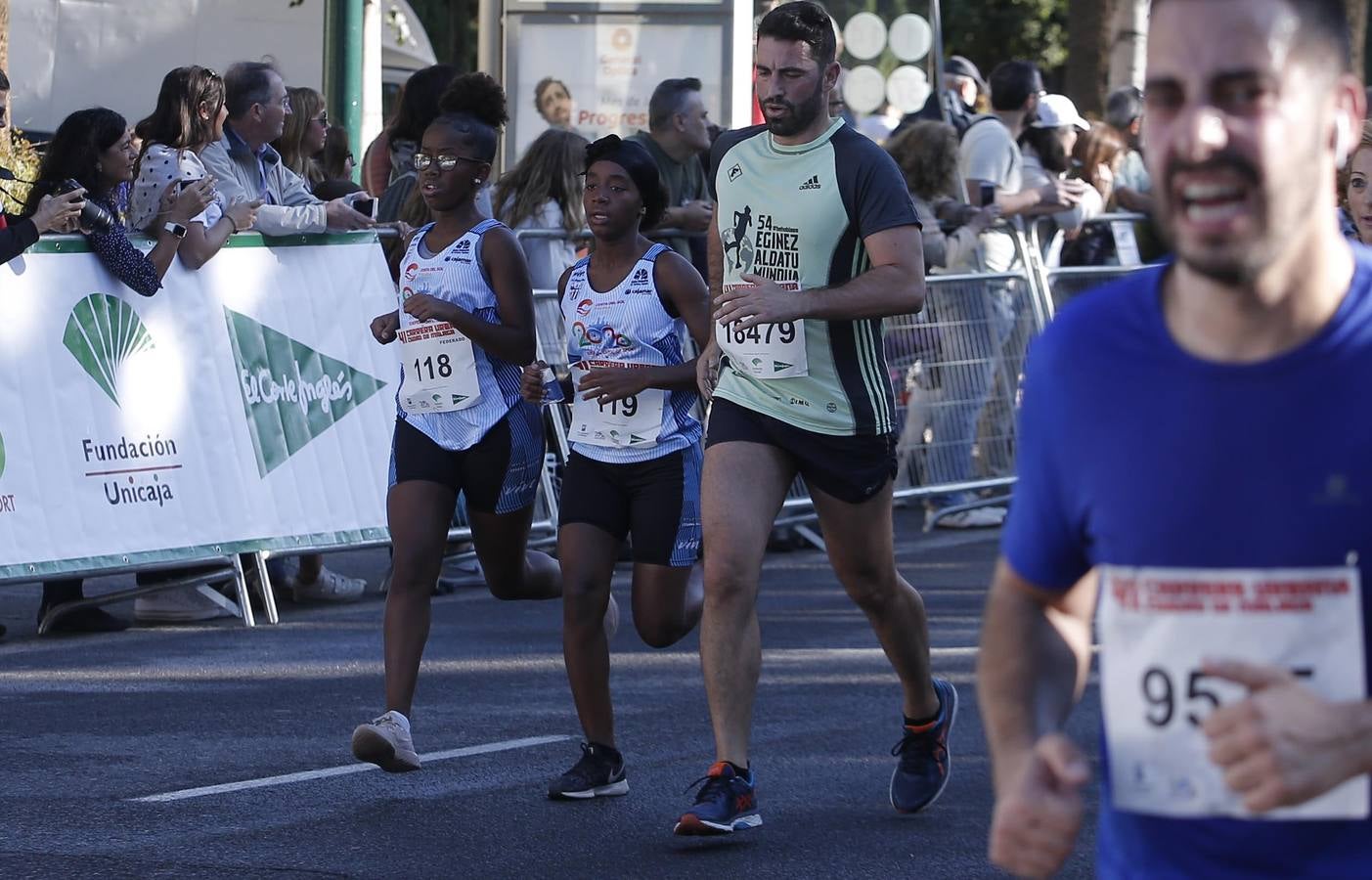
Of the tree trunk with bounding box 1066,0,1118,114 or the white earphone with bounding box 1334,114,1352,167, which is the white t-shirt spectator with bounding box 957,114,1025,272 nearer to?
the white earphone with bounding box 1334,114,1352,167

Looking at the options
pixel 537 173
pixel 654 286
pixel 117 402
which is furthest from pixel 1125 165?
pixel 654 286

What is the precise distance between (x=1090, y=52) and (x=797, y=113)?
20239 millimetres

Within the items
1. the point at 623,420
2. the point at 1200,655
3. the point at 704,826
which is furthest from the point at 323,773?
the point at 1200,655

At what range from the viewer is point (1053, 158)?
13641 millimetres

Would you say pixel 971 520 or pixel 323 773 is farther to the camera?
pixel 971 520

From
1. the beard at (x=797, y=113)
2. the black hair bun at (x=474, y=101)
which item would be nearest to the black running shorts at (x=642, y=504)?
the beard at (x=797, y=113)

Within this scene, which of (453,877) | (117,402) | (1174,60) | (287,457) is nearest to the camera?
(1174,60)

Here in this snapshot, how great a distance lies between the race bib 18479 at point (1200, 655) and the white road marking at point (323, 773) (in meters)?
4.40

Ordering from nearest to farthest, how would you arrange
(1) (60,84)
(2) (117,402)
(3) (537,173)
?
(2) (117,402), (3) (537,173), (1) (60,84)

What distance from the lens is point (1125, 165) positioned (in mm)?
15211

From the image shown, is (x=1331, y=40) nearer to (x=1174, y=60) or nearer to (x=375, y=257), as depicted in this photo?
(x=1174, y=60)

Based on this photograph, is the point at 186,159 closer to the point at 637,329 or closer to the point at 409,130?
the point at 409,130

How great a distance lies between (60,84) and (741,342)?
15.7 m

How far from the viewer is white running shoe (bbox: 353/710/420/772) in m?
6.10
